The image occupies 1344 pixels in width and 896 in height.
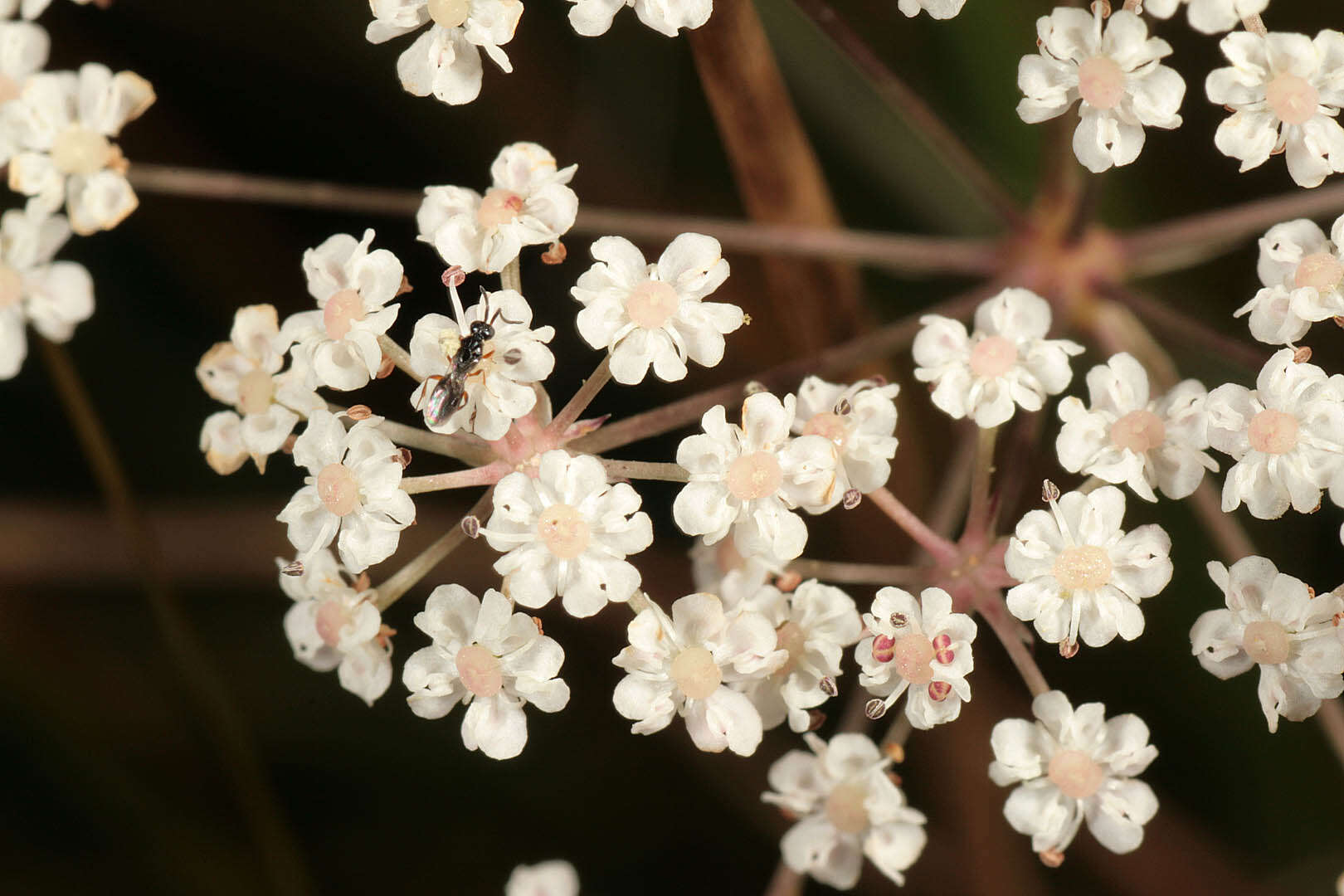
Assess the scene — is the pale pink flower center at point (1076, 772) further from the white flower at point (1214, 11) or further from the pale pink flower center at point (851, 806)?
the white flower at point (1214, 11)

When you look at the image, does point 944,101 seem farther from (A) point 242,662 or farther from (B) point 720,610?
(A) point 242,662

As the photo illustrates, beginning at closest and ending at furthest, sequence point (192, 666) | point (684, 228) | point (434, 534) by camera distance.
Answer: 1. point (684, 228)
2. point (192, 666)
3. point (434, 534)

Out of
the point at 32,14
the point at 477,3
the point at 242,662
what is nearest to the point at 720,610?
the point at 477,3

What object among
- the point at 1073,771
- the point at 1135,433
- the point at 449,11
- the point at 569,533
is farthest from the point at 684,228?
the point at 1073,771

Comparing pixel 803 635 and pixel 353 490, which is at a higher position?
pixel 353 490

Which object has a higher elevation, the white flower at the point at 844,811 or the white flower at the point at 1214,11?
the white flower at the point at 1214,11

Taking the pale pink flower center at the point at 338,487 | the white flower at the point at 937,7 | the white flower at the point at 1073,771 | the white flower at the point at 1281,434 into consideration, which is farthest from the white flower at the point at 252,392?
the white flower at the point at 1281,434

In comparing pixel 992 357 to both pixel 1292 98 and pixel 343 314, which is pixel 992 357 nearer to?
pixel 1292 98
